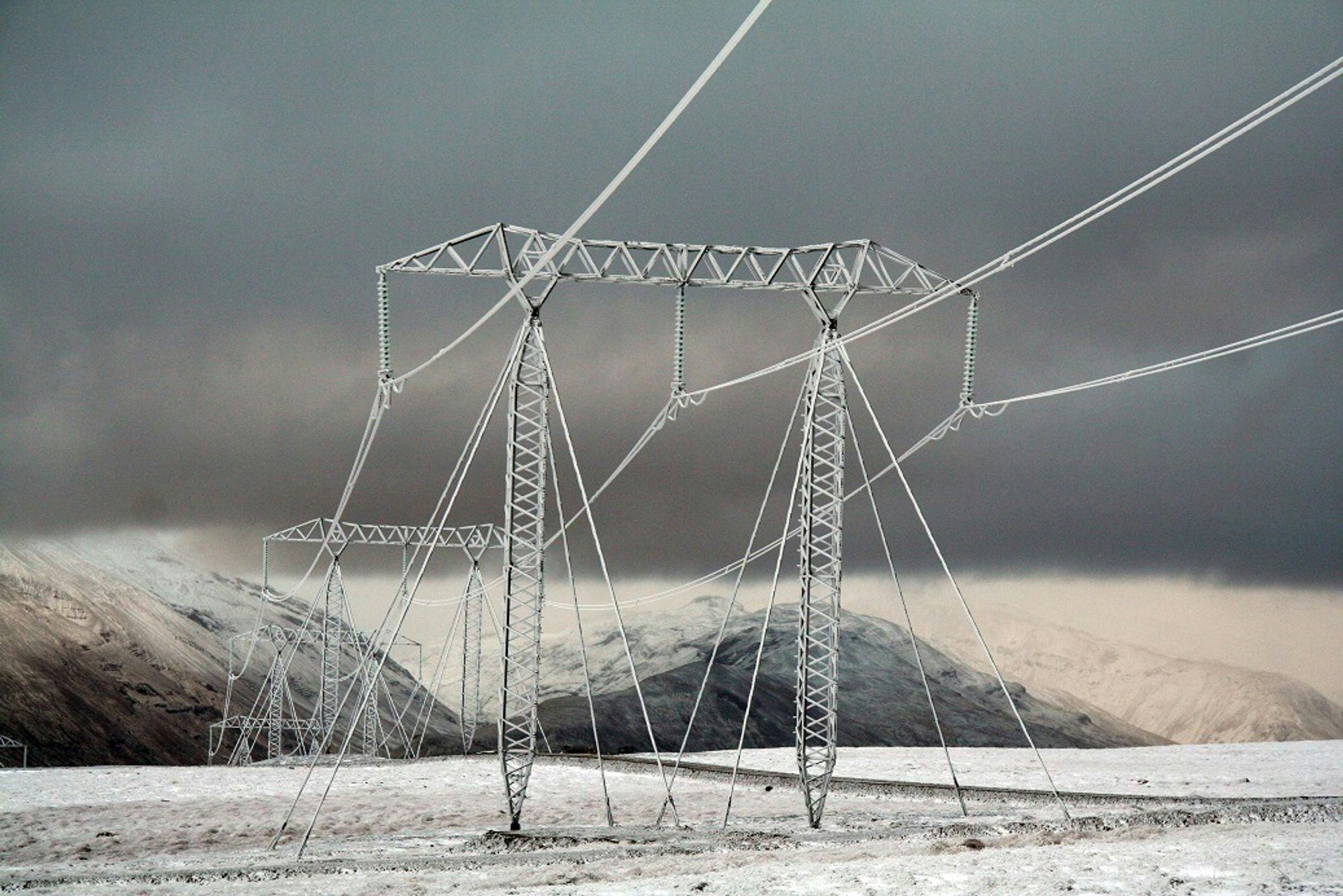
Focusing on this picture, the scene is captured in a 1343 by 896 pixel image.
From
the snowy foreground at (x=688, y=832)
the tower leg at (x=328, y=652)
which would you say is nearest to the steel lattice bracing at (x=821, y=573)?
the snowy foreground at (x=688, y=832)

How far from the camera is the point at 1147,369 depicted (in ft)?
84.6

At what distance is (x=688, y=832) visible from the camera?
31219mm

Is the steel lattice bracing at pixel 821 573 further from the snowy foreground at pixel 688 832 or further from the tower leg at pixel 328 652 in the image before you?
the tower leg at pixel 328 652

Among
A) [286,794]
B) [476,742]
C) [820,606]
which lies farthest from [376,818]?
[476,742]

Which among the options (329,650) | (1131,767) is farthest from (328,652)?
(1131,767)

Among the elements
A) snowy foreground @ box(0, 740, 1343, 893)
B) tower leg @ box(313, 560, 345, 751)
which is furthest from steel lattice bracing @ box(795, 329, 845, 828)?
tower leg @ box(313, 560, 345, 751)

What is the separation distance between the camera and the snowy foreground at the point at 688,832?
22672 millimetres

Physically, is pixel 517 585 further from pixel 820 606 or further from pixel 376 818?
pixel 376 818

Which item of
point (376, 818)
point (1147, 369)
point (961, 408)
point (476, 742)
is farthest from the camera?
point (476, 742)

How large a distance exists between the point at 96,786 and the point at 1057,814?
29470mm

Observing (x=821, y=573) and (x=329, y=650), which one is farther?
(x=329, y=650)

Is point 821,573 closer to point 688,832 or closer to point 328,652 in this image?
point 688,832

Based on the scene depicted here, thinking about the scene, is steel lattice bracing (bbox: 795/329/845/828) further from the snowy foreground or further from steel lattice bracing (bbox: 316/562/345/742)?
steel lattice bracing (bbox: 316/562/345/742)

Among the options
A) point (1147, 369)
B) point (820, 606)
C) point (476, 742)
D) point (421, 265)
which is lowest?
point (476, 742)
